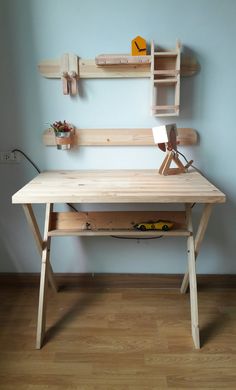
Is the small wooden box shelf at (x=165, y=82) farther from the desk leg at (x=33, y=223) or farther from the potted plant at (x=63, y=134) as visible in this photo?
the desk leg at (x=33, y=223)

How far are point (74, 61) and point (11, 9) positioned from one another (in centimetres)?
45

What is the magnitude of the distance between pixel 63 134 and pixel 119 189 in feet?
1.76

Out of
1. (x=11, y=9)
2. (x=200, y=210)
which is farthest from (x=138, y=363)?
(x=11, y=9)

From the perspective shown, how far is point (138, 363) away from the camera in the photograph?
1370 mm

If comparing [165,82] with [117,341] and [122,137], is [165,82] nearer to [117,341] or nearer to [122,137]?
[122,137]

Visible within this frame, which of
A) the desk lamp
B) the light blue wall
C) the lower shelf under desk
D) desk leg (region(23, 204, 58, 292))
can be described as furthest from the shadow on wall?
desk leg (region(23, 204, 58, 292))

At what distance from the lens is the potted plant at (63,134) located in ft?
5.27

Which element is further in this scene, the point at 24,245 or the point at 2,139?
the point at 24,245

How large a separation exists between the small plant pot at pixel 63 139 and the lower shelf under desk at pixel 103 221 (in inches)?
15.7

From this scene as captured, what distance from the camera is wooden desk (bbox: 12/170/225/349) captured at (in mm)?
1245

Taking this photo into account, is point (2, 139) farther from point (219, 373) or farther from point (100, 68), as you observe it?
point (219, 373)

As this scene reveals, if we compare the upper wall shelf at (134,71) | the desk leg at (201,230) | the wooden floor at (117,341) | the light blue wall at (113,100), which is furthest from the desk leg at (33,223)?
the desk leg at (201,230)

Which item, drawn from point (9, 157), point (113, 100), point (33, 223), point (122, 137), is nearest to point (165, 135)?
point (122, 137)

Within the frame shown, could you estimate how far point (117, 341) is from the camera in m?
1.50
